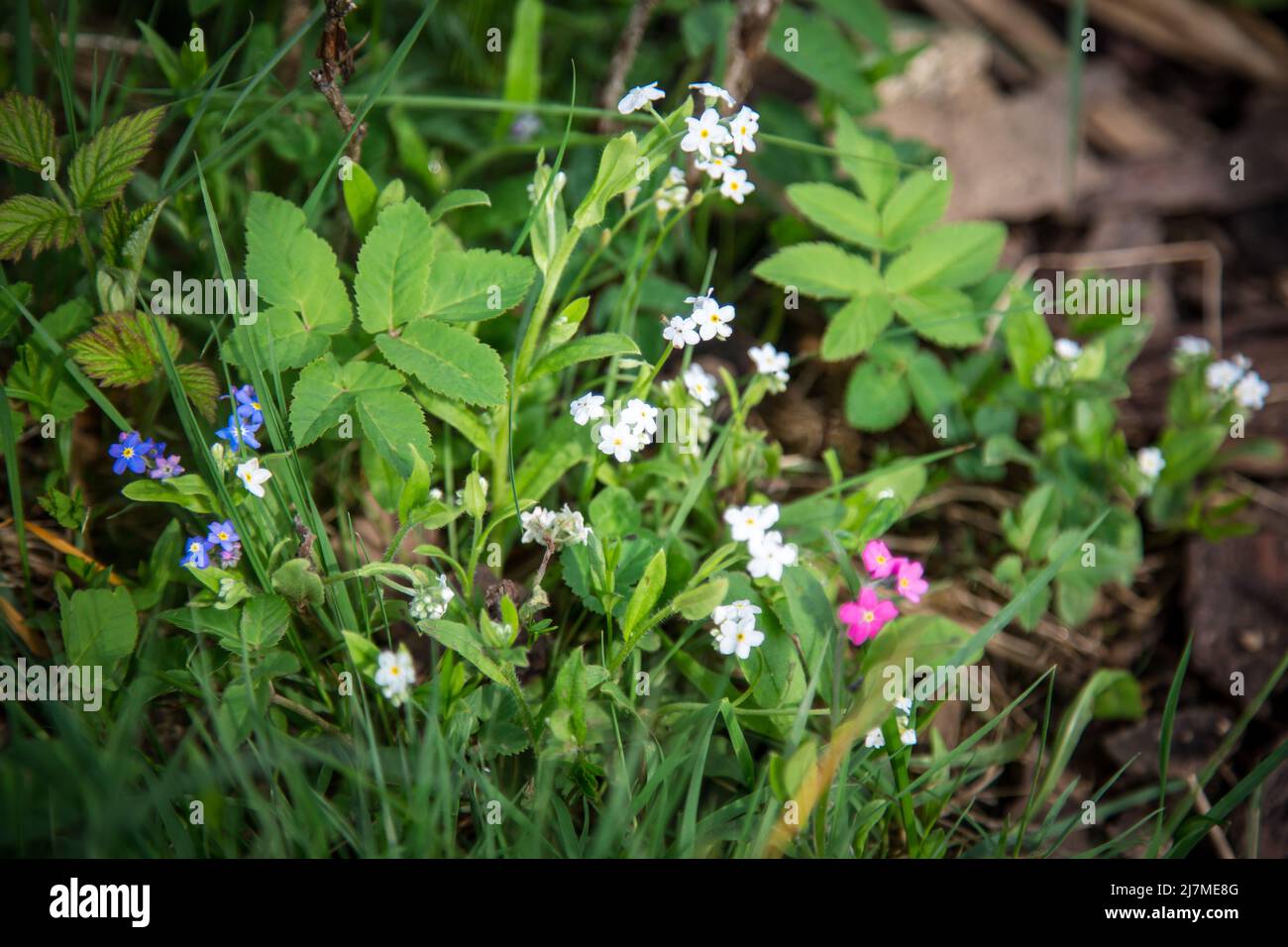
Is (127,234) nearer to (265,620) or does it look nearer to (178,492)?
(178,492)

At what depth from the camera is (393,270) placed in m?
1.99

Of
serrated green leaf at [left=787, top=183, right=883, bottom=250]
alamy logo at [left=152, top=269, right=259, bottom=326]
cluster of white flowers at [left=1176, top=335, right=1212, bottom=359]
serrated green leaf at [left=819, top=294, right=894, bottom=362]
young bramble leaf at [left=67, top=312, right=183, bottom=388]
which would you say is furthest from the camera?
cluster of white flowers at [left=1176, top=335, right=1212, bottom=359]

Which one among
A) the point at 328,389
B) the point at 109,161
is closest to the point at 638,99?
the point at 328,389

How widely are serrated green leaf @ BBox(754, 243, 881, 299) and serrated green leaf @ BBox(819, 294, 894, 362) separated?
0.04 meters

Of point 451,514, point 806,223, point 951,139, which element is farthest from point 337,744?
point 951,139

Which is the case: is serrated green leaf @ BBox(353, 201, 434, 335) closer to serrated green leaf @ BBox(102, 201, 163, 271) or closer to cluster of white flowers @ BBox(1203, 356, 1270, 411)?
serrated green leaf @ BBox(102, 201, 163, 271)

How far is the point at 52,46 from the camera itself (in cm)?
216

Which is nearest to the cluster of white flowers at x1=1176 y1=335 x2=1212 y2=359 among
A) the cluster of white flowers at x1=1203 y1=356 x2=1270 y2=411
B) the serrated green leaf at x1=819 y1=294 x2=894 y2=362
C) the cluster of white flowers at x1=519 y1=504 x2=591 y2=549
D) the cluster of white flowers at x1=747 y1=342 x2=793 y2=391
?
the cluster of white flowers at x1=1203 y1=356 x2=1270 y2=411

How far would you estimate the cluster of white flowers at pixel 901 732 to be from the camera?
1.91 metres

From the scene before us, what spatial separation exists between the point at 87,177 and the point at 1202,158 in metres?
3.55

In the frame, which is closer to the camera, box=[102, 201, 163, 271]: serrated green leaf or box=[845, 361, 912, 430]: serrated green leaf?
box=[102, 201, 163, 271]: serrated green leaf

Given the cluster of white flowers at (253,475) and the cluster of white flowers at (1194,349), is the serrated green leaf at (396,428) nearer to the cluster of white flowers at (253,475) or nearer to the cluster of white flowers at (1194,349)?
the cluster of white flowers at (253,475)
